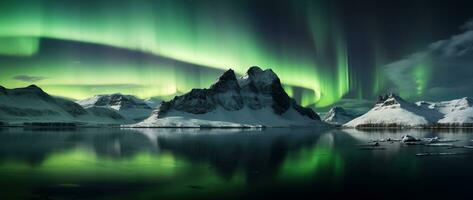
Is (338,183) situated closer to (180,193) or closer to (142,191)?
(180,193)

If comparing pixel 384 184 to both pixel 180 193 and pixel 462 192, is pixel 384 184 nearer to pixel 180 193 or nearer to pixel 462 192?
pixel 462 192

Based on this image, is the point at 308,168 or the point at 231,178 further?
the point at 308,168

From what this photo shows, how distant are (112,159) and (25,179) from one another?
27.6 metres

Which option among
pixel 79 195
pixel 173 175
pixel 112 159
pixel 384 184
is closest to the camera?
pixel 79 195

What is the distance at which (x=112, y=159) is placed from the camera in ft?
260

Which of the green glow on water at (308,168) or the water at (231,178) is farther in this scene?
the green glow on water at (308,168)

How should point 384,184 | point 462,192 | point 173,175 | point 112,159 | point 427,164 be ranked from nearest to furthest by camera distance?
point 462,192 < point 384,184 < point 173,175 < point 427,164 < point 112,159

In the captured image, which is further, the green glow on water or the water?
the green glow on water

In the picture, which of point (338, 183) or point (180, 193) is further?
point (338, 183)

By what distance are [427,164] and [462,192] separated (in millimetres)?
26884

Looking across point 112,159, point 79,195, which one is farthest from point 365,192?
point 112,159

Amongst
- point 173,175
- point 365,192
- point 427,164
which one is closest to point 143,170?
point 173,175

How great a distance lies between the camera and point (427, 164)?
7081cm

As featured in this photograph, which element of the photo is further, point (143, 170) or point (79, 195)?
point (143, 170)
